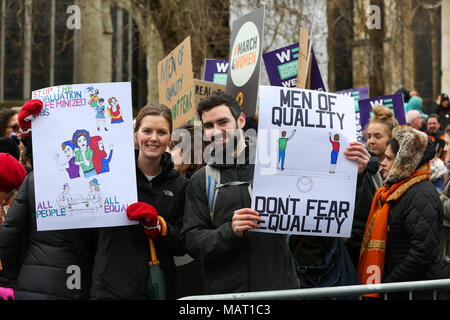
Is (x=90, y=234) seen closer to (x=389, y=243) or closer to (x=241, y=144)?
(x=241, y=144)

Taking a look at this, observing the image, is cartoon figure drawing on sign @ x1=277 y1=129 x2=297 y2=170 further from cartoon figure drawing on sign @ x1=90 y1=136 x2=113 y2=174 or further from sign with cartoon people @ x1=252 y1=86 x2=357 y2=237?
cartoon figure drawing on sign @ x1=90 y1=136 x2=113 y2=174

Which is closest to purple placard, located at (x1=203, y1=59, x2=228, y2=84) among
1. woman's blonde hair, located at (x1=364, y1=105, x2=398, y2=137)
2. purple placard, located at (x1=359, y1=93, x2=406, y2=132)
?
purple placard, located at (x1=359, y1=93, x2=406, y2=132)

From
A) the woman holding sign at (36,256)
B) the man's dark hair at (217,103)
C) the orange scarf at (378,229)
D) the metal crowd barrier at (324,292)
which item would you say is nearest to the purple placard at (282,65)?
the orange scarf at (378,229)

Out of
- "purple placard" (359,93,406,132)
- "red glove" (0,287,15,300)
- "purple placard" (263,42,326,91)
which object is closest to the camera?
"red glove" (0,287,15,300)

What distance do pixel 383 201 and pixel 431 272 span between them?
0.53 m

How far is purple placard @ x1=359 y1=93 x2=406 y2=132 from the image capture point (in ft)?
23.9

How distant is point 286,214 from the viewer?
363 cm

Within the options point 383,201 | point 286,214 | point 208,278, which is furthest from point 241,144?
point 383,201

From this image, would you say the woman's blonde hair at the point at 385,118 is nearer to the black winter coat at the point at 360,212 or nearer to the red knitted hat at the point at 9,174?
the black winter coat at the point at 360,212

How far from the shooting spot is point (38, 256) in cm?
390

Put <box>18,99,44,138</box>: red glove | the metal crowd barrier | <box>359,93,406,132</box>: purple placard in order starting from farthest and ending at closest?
<box>359,93,406,132</box>: purple placard → <box>18,99,44,138</box>: red glove → the metal crowd barrier

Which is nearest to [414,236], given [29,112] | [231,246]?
[231,246]

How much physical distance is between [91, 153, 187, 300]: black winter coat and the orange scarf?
1.25 m
